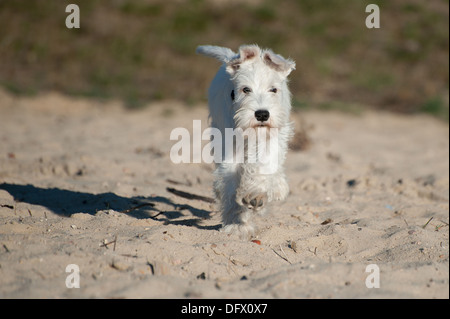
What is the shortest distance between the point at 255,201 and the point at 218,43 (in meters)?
12.4

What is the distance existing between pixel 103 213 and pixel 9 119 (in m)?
6.74

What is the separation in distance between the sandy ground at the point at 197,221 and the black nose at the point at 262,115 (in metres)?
1.15

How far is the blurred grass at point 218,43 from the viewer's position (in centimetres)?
1463

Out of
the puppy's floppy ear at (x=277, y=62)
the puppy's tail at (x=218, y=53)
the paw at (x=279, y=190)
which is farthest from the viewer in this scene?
the puppy's tail at (x=218, y=53)

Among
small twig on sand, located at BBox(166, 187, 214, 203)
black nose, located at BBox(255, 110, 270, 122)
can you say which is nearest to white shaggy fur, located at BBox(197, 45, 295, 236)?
black nose, located at BBox(255, 110, 270, 122)

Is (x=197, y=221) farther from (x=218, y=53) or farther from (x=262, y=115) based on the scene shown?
(x=218, y=53)

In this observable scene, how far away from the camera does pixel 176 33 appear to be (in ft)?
58.6

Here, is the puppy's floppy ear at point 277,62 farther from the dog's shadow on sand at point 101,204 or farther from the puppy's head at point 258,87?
the dog's shadow on sand at point 101,204

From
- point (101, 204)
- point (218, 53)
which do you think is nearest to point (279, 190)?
point (218, 53)

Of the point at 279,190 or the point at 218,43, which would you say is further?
the point at 218,43

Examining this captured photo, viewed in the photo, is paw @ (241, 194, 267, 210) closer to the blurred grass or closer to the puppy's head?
the puppy's head

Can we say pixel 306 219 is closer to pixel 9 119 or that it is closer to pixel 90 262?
pixel 90 262

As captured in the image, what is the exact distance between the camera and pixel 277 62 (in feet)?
17.6

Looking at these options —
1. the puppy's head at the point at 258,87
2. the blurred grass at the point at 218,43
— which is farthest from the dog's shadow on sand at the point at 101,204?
the blurred grass at the point at 218,43
